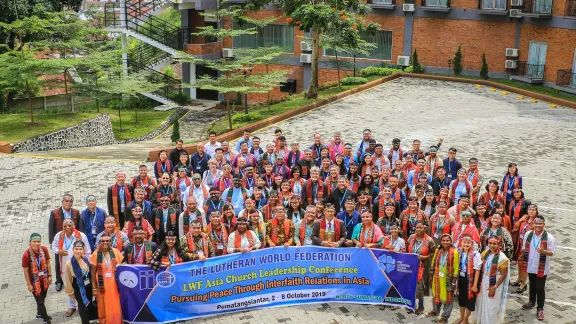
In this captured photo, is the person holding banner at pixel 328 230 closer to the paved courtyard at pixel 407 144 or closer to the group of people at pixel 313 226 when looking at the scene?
the group of people at pixel 313 226

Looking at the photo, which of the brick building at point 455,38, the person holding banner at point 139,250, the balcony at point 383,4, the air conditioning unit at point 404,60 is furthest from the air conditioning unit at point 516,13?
the person holding banner at point 139,250

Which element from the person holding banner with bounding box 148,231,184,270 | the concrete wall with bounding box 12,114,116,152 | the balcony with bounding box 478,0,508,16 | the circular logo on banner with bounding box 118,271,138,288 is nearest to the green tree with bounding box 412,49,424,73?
the balcony with bounding box 478,0,508,16

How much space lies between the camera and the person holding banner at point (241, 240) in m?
9.88

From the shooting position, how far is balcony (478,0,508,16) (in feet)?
107

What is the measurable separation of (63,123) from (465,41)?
72.4ft

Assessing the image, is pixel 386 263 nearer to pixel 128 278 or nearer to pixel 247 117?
pixel 128 278

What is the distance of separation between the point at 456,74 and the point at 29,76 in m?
22.4

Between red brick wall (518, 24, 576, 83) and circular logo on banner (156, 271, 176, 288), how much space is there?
27046mm

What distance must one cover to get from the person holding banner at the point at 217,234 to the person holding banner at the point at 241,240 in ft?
0.59

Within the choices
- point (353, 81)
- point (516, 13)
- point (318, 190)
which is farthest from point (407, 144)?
point (516, 13)

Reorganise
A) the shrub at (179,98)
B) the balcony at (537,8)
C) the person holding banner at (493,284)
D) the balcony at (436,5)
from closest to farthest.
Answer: the person holding banner at (493,284)
the balcony at (537,8)
the balcony at (436,5)
the shrub at (179,98)

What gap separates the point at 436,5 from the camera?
34188 mm

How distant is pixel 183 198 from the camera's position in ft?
40.0

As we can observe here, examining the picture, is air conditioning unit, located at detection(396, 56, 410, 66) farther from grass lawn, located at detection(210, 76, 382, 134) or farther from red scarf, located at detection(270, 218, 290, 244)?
red scarf, located at detection(270, 218, 290, 244)
